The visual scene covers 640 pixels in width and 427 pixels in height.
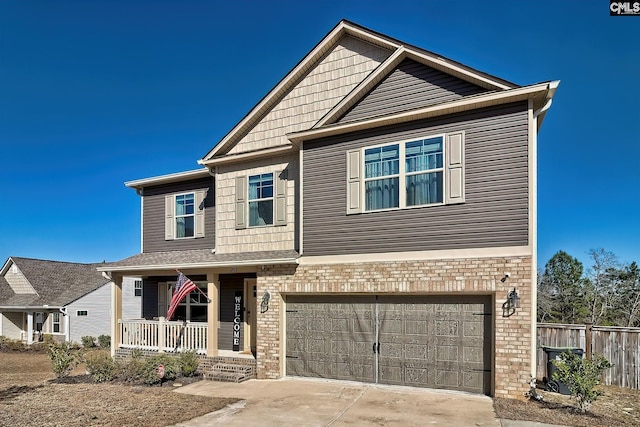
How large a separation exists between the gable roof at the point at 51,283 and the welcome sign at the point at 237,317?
16.3 metres

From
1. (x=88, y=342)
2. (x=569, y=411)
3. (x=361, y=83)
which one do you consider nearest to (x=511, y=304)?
(x=569, y=411)

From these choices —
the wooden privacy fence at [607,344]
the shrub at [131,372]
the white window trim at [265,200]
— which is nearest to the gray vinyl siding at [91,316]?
the shrub at [131,372]

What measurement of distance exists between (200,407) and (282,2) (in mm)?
11759

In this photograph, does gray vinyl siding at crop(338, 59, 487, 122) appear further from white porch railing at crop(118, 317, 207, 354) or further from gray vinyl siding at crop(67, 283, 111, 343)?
gray vinyl siding at crop(67, 283, 111, 343)

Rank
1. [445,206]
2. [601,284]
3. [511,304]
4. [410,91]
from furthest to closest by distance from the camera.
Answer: [601,284], [410,91], [445,206], [511,304]

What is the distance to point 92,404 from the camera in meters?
9.39

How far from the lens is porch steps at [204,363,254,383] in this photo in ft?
38.0

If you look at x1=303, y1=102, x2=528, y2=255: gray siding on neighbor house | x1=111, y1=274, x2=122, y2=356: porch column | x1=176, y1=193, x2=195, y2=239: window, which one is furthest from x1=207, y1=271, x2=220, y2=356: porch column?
x1=111, y1=274, x2=122, y2=356: porch column

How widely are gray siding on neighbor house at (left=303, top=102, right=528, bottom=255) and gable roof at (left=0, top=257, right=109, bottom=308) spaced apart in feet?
69.7

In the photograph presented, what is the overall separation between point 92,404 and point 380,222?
7.46m

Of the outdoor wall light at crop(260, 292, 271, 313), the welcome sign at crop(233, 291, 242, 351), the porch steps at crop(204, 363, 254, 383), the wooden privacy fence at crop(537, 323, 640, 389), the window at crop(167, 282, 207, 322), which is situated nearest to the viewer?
the wooden privacy fence at crop(537, 323, 640, 389)

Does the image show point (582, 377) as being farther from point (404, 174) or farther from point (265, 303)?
point (265, 303)

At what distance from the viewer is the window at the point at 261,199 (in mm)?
13133

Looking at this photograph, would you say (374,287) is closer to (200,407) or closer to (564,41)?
(200,407)
